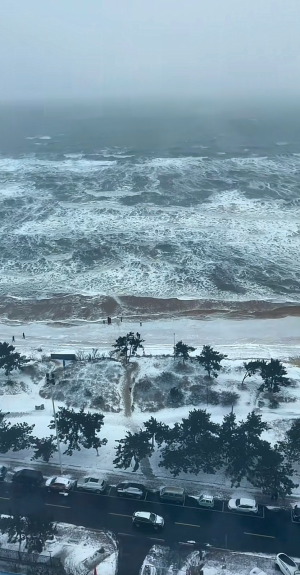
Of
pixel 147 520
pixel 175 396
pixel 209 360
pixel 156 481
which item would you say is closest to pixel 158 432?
pixel 156 481

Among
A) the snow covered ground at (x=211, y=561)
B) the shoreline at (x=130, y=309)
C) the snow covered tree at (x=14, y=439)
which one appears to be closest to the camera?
the snow covered ground at (x=211, y=561)

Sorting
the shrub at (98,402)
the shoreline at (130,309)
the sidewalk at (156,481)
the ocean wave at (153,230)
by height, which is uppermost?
the ocean wave at (153,230)

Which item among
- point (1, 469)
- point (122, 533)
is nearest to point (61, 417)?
point (1, 469)

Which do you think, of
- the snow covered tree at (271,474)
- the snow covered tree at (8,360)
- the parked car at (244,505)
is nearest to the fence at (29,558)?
the parked car at (244,505)

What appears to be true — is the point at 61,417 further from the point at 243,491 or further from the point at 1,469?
the point at 243,491

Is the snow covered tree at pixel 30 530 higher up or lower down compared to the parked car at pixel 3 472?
higher up

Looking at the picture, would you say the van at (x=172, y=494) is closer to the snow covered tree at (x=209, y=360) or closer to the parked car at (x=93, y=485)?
the parked car at (x=93, y=485)
